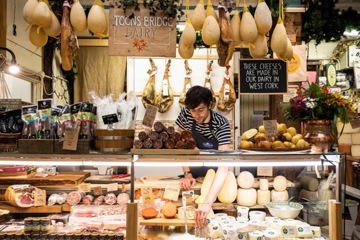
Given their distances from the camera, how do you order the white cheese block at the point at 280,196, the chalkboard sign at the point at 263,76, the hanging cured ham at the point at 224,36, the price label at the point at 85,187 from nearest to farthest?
1. the hanging cured ham at the point at 224,36
2. the white cheese block at the point at 280,196
3. the price label at the point at 85,187
4. the chalkboard sign at the point at 263,76

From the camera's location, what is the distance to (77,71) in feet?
28.3

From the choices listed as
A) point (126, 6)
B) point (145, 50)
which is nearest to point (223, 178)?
point (145, 50)

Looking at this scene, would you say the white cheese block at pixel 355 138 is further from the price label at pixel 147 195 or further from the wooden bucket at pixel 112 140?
the wooden bucket at pixel 112 140

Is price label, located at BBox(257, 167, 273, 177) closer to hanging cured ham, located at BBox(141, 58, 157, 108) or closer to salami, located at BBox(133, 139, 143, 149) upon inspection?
salami, located at BBox(133, 139, 143, 149)

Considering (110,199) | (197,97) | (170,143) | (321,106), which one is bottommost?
(110,199)

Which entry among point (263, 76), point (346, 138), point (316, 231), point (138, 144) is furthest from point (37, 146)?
point (346, 138)

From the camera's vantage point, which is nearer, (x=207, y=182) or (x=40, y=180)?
(x=207, y=182)

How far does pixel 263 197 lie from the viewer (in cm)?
350

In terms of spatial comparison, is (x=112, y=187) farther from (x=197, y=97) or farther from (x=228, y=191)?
(x=197, y=97)

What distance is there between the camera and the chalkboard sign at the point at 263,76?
5328mm

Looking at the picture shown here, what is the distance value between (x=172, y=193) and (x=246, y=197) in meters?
0.72

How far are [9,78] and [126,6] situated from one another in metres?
3.20

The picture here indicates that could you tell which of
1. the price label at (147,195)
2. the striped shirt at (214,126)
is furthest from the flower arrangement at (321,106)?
the price label at (147,195)

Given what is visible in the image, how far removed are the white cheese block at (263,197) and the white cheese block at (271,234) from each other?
0.56 metres
